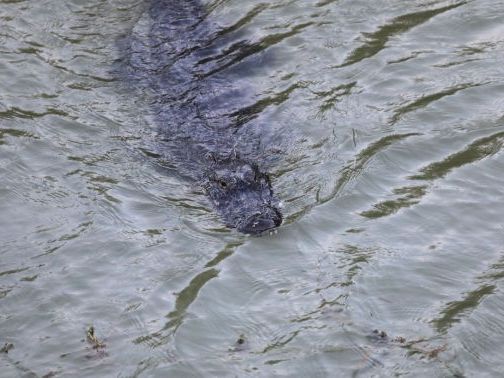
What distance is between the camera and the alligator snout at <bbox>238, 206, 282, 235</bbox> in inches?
224

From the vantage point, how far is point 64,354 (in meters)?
4.58

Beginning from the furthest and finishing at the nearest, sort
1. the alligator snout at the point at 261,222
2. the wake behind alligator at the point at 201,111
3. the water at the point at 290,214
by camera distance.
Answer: the wake behind alligator at the point at 201,111 → the alligator snout at the point at 261,222 → the water at the point at 290,214

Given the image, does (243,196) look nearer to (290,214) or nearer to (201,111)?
(290,214)

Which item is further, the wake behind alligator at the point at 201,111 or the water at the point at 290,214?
the wake behind alligator at the point at 201,111

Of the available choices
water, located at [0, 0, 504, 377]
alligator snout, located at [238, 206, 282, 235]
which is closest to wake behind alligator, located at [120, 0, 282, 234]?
alligator snout, located at [238, 206, 282, 235]

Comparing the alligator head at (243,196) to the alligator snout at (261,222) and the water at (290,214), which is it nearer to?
the alligator snout at (261,222)

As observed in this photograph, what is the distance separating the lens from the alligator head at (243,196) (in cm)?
575

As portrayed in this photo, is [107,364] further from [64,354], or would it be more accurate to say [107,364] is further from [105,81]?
[105,81]

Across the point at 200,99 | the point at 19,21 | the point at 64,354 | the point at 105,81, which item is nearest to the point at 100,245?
the point at 64,354

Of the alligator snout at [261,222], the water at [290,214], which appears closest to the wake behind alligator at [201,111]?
the alligator snout at [261,222]

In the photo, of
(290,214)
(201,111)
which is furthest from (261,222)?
(201,111)

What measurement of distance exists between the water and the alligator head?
11cm

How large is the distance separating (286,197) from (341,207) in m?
0.43

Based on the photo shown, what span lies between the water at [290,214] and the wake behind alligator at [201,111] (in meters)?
0.16
